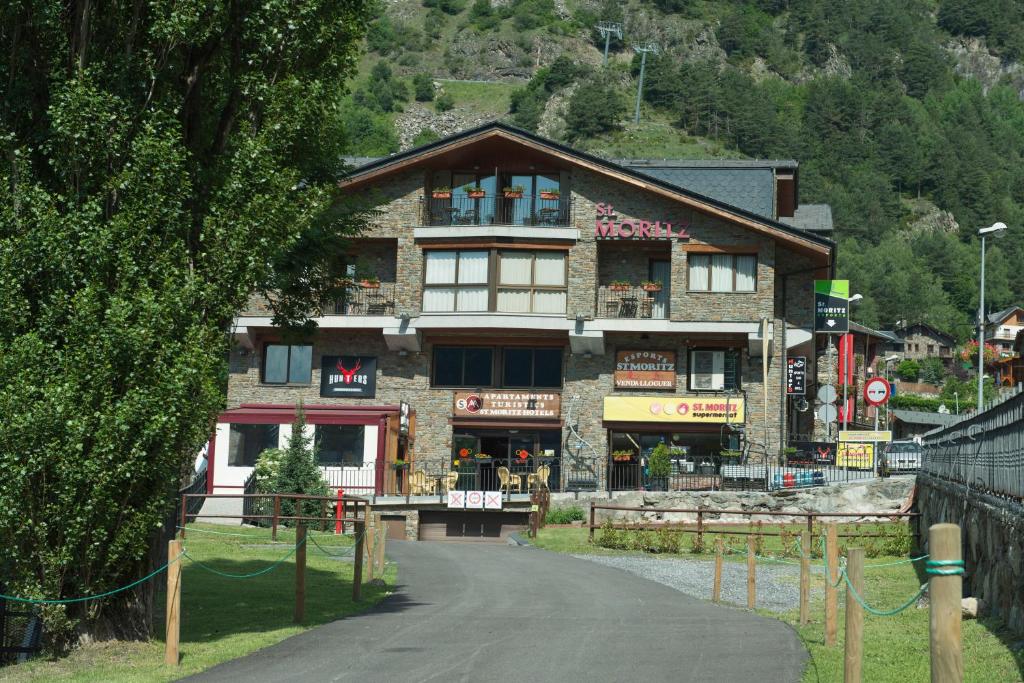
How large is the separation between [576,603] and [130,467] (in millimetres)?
7991

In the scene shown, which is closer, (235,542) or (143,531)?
(143,531)

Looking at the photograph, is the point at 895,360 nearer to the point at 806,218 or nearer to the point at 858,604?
the point at 806,218

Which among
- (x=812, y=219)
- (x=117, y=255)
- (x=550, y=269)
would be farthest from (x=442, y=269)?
(x=117, y=255)

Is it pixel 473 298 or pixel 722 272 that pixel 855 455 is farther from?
pixel 473 298

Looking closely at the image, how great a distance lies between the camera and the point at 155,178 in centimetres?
1606

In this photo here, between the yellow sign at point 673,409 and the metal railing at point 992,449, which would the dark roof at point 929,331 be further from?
the metal railing at point 992,449

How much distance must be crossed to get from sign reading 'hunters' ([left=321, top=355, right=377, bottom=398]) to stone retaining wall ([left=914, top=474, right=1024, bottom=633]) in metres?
27.1

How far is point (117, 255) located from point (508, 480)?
2599 cm

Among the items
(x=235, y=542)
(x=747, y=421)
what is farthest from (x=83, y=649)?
(x=747, y=421)

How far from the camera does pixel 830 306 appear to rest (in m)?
44.3

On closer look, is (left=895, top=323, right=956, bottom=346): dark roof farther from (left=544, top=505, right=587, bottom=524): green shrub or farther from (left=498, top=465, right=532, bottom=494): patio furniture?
(left=544, top=505, right=587, bottom=524): green shrub

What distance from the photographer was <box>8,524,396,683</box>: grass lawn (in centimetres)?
1458

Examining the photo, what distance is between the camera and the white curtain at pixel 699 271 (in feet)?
143

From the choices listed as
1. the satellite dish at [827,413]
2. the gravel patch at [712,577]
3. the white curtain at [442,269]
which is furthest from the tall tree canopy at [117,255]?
the white curtain at [442,269]
